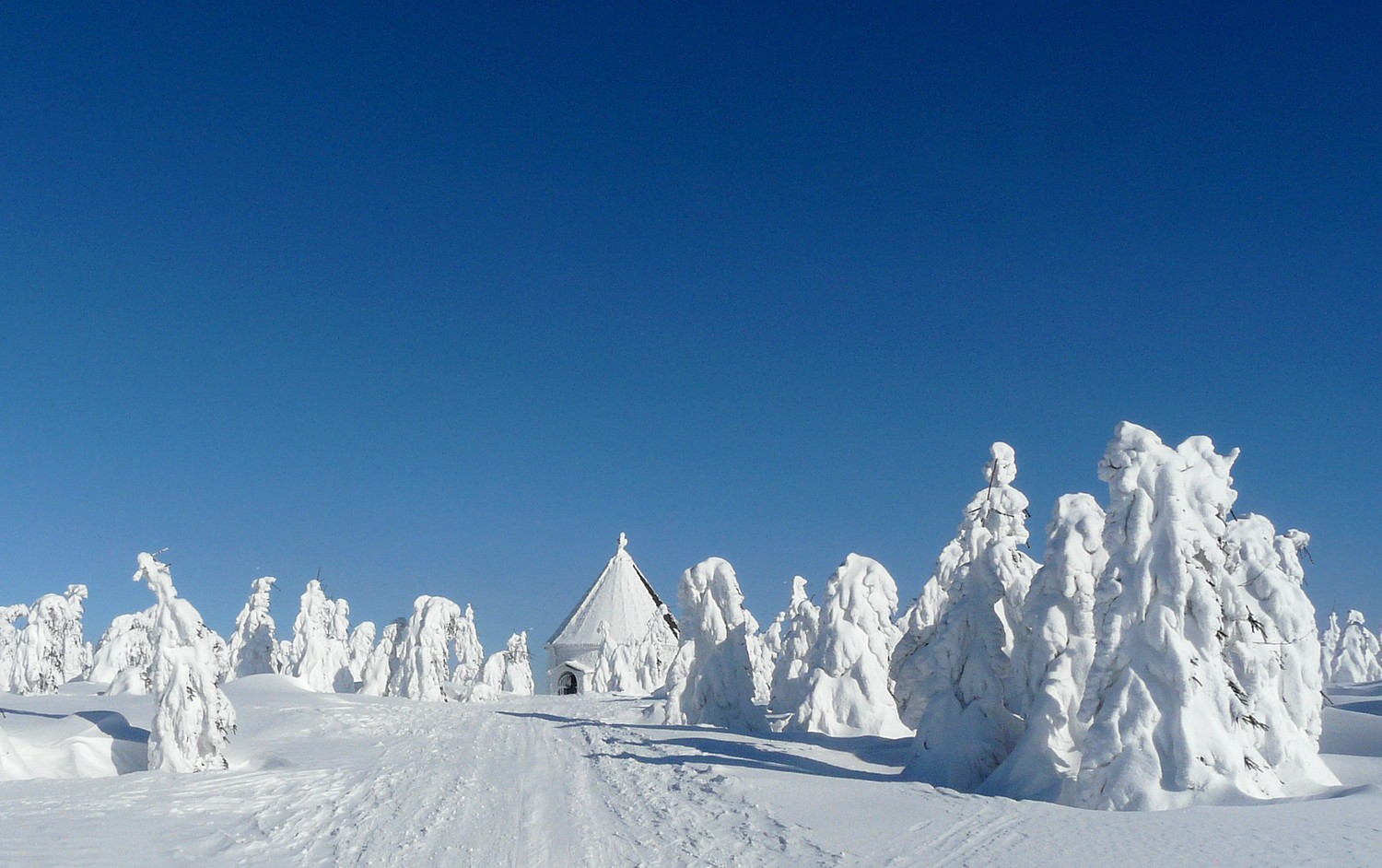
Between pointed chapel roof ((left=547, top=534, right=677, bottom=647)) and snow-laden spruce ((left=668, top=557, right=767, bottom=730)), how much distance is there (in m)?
33.6

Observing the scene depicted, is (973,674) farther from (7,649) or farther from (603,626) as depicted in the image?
(7,649)

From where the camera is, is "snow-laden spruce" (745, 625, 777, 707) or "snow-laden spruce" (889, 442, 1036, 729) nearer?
"snow-laden spruce" (889, 442, 1036, 729)

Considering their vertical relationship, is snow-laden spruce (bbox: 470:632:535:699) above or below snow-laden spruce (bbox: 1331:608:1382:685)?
below

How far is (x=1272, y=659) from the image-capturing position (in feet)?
51.0

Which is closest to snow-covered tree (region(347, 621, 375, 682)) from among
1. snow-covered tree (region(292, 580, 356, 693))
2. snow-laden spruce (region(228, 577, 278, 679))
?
snow-covered tree (region(292, 580, 356, 693))

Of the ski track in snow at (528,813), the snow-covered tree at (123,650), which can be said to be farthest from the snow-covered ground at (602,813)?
the snow-covered tree at (123,650)

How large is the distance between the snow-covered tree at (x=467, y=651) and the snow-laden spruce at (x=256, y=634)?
14.6 m

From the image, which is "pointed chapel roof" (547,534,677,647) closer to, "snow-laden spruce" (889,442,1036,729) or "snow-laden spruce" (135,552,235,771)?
"snow-laden spruce" (889,442,1036,729)

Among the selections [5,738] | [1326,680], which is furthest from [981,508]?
[1326,680]

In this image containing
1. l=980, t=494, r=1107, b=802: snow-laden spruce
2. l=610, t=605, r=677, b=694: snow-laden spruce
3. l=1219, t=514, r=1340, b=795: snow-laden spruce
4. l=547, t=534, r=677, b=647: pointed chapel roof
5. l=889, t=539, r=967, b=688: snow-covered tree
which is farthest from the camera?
l=547, t=534, r=677, b=647: pointed chapel roof

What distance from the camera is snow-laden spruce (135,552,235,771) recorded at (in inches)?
810

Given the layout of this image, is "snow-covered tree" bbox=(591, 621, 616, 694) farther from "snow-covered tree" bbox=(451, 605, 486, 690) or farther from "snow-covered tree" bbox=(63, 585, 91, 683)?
"snow-covered tree" bbox=(63, 585, 91, 683)

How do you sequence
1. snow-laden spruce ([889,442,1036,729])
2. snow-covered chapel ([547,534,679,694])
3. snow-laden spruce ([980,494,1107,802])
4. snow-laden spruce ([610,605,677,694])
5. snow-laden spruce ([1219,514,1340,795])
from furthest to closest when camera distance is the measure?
1. snow-covered chapel ([547,534,679,694])
2. snow-laden spruce ([610,605,677,694])
3. snow-laden spruce ([889,442,1036,729])
4. snow-laden spruce ([980,494,1107,802])
5. snow-laden spruce ([1219,514,1340,795])

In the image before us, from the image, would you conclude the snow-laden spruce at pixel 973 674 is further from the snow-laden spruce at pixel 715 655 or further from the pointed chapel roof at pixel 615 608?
the pointed chapel roof at pixel 615 608
